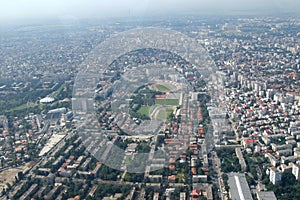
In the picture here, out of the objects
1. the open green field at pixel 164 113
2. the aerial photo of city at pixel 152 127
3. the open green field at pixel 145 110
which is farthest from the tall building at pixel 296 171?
the open green field at pixel 145 110

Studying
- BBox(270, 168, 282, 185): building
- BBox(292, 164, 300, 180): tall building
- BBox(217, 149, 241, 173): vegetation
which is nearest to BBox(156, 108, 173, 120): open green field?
BBox(217, 149, 241, 173): vegetation

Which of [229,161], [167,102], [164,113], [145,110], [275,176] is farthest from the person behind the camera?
[167,102]

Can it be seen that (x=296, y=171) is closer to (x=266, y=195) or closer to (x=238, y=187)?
(x=266, y=195)

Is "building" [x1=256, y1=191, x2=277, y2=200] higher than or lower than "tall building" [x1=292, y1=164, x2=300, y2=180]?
lower

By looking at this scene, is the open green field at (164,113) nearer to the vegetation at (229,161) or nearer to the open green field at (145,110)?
the open green field at (145,110)

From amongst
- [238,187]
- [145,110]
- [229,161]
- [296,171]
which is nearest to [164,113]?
[145,110]

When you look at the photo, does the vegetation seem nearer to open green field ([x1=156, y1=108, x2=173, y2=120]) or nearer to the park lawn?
open green field ([x1=156, y1=108, x2=173, y2=120])
